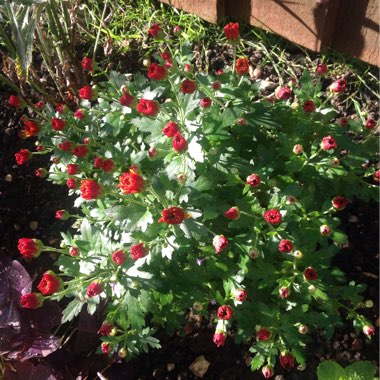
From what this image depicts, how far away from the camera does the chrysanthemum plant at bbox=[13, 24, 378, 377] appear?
4.41ft

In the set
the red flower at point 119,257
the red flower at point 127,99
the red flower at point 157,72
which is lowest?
the red flower at point 119,257

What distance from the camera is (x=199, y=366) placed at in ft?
5.92

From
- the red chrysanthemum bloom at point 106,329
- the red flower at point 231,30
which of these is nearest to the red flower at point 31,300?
the red chrysanthemum bloom at point 106,329

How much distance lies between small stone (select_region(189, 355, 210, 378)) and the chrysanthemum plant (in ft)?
0.89

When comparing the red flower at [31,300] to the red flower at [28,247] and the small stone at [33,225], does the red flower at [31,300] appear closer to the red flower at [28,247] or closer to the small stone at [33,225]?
the red flower at [28,247]

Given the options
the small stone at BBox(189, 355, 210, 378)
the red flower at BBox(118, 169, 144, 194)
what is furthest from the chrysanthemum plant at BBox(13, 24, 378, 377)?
the small stone at BBox(189, 355, 210, 378)

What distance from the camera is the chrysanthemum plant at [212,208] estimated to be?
134 centimetres

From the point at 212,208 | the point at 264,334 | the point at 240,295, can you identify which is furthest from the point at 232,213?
the point at 264,334

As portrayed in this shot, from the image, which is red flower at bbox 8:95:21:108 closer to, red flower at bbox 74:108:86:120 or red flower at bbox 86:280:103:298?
red flower at bbox 74:108:86:120

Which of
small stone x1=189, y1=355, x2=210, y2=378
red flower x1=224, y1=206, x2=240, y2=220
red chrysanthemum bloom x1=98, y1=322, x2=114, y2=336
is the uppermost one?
red flower x1=224, y1=206, x2=240, y2=220

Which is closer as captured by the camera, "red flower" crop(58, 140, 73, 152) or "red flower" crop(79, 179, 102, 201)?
"red flower" crop(79, 179, 102, 201)

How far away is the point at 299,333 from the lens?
1464mm

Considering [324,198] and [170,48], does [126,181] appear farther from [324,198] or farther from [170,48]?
[170,48]

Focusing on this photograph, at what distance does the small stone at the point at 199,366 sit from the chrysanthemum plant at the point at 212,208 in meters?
0.27
